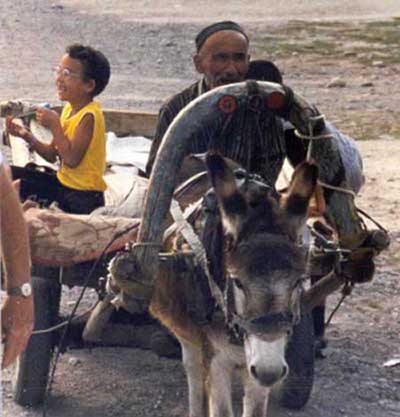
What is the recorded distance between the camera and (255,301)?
5.47 metres

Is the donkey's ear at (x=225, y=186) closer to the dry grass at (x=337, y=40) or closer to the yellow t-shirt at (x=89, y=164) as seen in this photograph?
the yellow t-shirt at (x=89, y=164)

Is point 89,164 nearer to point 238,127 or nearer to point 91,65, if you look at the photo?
point 91,65

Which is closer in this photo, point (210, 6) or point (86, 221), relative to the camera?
point (86, 221)

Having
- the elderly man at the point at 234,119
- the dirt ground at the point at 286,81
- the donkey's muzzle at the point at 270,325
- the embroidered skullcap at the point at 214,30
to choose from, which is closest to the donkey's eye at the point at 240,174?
the elderly man at the point at 234,119

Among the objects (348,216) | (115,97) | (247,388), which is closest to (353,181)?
(348,216)

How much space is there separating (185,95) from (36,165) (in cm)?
113

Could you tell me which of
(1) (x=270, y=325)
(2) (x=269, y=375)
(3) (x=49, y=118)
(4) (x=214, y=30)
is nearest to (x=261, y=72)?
(4) (x=214, y=30)

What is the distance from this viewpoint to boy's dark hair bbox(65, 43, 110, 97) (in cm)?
750

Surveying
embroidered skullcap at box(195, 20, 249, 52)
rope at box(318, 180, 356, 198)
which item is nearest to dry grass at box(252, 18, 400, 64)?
embroidered skullcap at box(195, 20, 249, 52)

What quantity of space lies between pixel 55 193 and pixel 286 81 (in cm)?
1219

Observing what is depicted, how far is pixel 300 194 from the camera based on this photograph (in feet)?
18.4

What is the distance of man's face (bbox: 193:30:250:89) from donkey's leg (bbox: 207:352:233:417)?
1525 millimetres

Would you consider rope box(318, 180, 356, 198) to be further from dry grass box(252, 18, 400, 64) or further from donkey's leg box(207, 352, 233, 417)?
dry grass box(252, 18, 400, 64)

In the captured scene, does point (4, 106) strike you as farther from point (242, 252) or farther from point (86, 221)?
point (242, 252)
